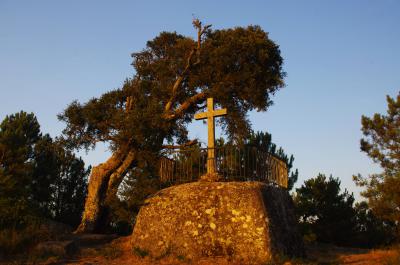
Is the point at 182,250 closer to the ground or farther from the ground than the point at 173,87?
closer to the ground

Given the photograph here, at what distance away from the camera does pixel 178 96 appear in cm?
2023

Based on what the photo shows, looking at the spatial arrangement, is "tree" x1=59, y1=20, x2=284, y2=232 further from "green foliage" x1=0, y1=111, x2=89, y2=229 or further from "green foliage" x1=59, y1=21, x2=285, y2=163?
"green foliage" x1=0, y1=111, x2=89, y2=229

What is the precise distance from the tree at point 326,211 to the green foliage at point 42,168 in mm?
13001

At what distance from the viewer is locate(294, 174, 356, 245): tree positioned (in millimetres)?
22875

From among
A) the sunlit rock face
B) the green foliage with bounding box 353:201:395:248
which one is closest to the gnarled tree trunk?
the sunlit rock face

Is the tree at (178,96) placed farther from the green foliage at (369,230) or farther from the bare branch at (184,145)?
the green foliage at (369,230)

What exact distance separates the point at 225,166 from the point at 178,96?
6.08m

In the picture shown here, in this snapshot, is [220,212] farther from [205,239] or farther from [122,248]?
[122,248]

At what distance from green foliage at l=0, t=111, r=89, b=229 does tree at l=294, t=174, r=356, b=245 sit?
13001 millimetres

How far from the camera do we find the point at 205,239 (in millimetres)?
12742

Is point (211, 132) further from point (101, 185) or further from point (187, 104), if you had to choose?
point (101, 185)

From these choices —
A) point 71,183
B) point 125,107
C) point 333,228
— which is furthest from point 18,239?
point 333,228

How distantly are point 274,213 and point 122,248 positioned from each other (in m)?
5.44

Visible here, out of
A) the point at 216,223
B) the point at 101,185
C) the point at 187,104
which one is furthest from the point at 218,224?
the point at 187,104
